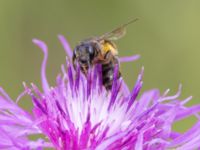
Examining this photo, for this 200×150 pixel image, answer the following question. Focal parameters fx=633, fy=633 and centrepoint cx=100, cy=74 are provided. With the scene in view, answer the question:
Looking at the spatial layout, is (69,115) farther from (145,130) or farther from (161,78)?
(161,78)

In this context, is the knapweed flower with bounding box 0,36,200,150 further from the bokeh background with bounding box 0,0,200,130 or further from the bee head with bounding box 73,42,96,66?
the bokeh background with bounding box 0,0,200,130

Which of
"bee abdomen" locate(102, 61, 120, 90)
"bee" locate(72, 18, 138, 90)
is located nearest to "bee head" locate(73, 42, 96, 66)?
"bee" locate(72, 18, 138, 90)

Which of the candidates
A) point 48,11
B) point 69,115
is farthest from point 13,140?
point 48,11

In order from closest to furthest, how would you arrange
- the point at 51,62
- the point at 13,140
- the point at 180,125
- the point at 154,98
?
the point at 13,140 < the point at 154,98 < the point at 180,125 < the point at 51,62

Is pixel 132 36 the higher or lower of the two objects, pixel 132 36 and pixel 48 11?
the lower

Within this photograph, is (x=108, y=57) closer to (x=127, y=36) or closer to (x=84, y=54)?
(x=84, y=54)

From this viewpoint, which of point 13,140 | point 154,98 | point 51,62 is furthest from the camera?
point 51,62
